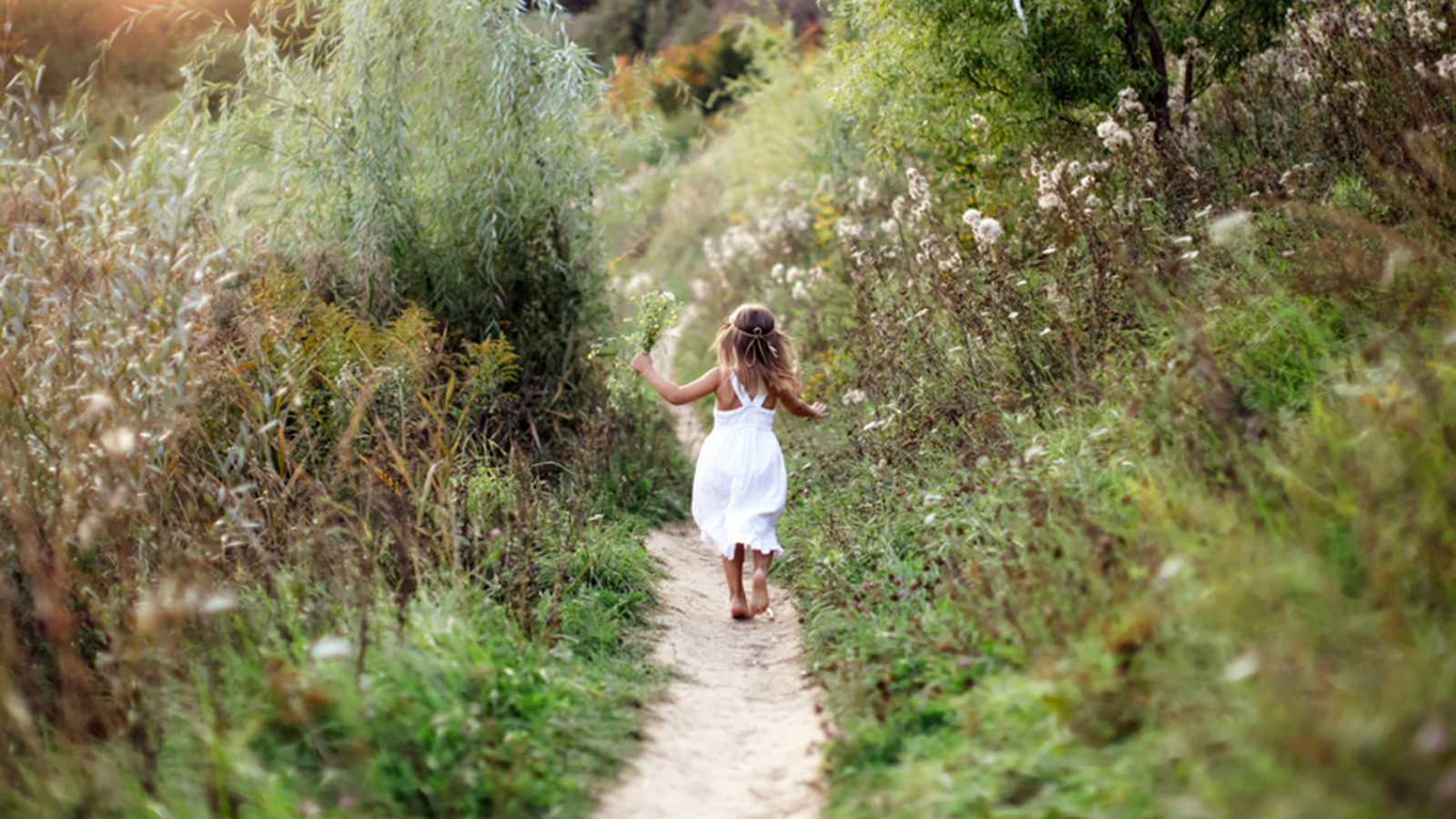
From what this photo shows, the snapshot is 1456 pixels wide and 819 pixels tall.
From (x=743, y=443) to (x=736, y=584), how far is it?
0.77 meters

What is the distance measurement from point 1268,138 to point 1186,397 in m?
3.34

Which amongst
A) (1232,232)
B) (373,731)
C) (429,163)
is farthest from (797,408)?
(429,163)

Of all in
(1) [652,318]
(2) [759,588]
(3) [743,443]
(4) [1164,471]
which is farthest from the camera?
(1) [652,318]

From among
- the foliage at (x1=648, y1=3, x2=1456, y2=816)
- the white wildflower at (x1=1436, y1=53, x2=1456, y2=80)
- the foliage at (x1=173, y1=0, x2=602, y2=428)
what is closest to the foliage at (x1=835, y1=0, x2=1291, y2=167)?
the foliage at (x1=648, y1=3, x2=1456, y2=816)

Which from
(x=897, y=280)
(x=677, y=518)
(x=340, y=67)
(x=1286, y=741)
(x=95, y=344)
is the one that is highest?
(x=340, y=67)

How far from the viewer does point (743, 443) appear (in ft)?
19.3

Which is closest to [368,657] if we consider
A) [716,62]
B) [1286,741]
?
[1286,741]

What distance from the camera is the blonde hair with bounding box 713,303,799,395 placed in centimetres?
591

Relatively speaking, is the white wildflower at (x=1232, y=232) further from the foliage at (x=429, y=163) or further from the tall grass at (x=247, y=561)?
the foliage at (x=429, y=163)

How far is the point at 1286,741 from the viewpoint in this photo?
2363 mm

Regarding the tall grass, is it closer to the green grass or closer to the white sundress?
the green grass

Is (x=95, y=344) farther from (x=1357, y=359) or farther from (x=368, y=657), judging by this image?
(x=1357, y=359)

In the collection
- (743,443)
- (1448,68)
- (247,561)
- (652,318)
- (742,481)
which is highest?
(1448,68)

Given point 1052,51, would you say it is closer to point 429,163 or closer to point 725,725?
point 429,163
